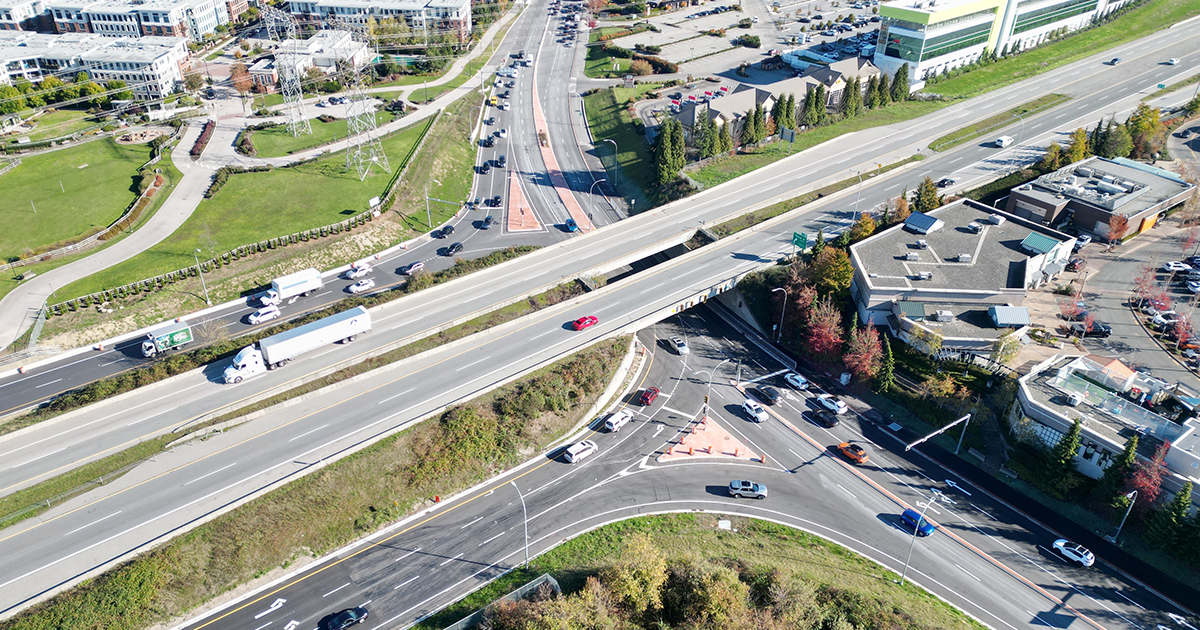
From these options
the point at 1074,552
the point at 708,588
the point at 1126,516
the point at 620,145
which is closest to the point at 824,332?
the point at 1074,552

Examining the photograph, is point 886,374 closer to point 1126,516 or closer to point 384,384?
point 1126,516

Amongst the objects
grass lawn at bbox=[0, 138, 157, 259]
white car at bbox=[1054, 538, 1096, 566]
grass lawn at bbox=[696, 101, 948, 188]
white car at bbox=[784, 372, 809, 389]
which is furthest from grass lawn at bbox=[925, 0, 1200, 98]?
grass lawn at bbox=[0, 138, 157, 259]

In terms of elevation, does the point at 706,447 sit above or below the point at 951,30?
below

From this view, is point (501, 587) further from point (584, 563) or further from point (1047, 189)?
point (1047, 189)

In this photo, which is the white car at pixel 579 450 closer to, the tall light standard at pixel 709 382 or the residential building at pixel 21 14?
the tall light standard at pixel 709 382

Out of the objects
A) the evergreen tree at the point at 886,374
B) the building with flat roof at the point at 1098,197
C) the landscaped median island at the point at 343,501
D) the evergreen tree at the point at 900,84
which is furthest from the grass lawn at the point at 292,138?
the building with flat roof at the point at 1098,197

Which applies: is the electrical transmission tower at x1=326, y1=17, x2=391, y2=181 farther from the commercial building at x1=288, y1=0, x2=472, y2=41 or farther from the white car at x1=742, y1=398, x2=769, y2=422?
the white car at x1=742, y1=398, x2=769, y2=422
